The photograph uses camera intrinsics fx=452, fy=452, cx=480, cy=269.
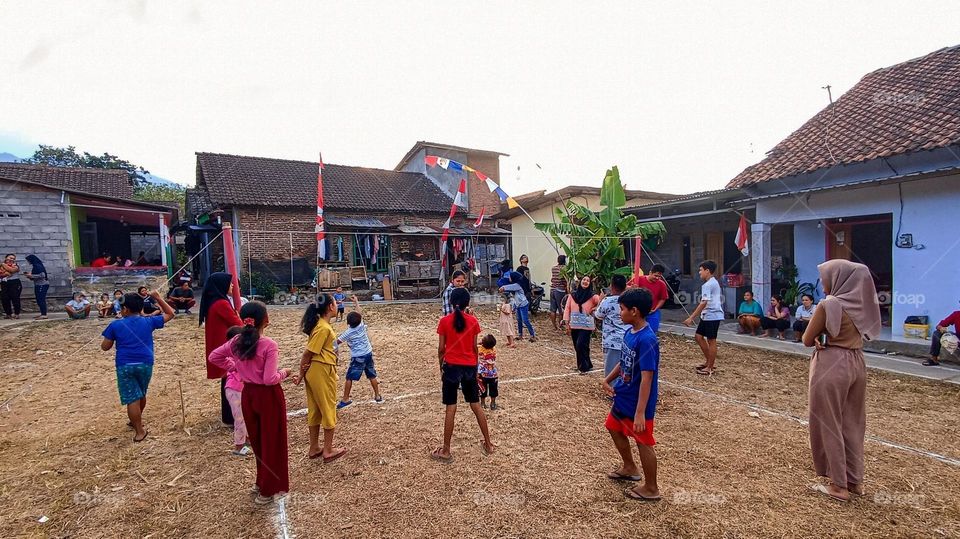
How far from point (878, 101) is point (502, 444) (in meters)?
11.2

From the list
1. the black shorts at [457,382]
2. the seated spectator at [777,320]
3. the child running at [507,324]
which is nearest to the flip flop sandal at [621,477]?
the black shorts at [457,382]

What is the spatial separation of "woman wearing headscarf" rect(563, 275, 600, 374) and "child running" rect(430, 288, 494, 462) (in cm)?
257

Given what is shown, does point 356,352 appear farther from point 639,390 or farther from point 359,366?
point 639,390

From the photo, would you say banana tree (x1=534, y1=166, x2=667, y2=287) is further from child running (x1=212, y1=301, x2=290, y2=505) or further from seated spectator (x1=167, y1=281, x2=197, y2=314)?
seated spectator (x1=167, y1=281, x2=197, y2=314)

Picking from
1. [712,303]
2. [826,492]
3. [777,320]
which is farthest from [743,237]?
[826,492]

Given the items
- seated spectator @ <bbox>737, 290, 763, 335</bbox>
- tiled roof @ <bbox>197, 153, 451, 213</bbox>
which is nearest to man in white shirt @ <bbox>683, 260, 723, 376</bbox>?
seated spectator @ <bbox>737, 290, 763, 335</bbox>

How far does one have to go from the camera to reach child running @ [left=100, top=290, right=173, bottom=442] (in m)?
4.18

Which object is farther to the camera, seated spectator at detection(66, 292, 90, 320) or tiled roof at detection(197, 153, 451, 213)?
tiled roof at detection(197, 153, 451, 213)

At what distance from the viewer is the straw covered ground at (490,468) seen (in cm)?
295

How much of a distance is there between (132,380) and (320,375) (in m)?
2.04

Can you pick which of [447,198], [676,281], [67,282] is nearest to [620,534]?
[676,281]

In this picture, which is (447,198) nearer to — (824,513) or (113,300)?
(113,300)

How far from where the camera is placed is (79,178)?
17.7 metres

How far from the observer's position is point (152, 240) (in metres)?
22.9
